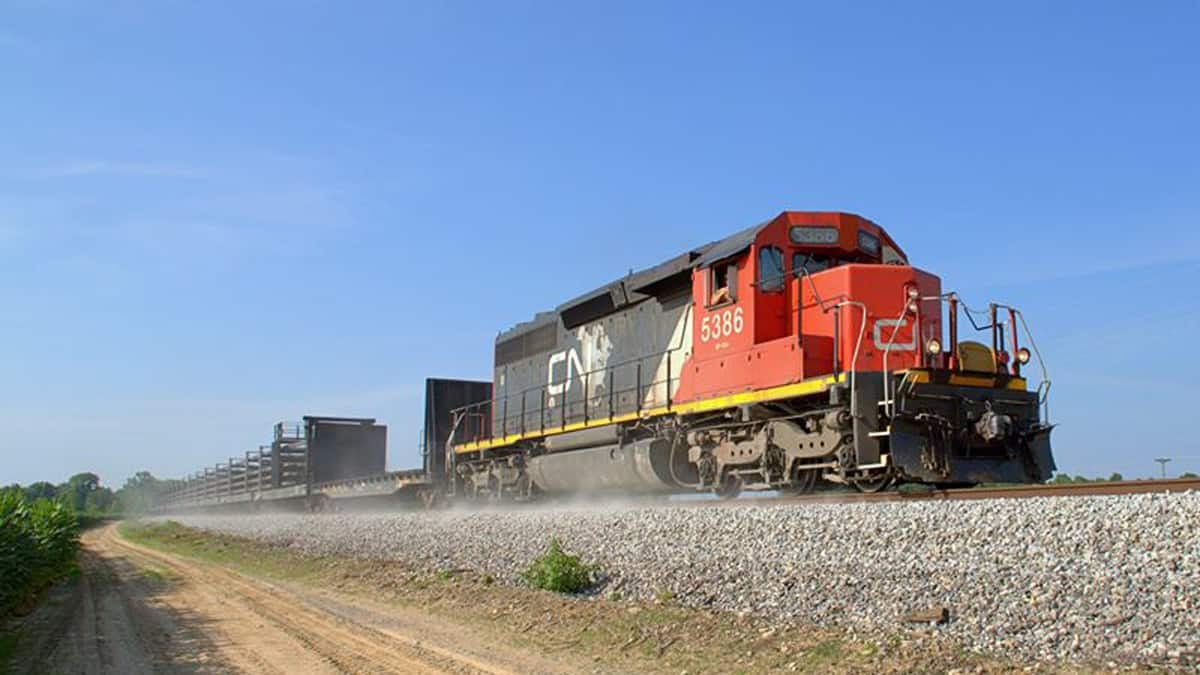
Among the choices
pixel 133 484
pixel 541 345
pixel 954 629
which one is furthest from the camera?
pixel 133 484

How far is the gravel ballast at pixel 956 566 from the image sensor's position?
5004mm

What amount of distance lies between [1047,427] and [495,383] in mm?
12541

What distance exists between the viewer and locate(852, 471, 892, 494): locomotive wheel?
1055 cm

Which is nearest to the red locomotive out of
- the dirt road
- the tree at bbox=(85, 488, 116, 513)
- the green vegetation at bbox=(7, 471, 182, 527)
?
the dirt road

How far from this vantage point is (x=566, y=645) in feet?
23.0

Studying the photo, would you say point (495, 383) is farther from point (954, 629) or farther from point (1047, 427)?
point (954, 629)

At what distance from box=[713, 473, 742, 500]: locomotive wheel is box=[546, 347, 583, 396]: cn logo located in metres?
4.89

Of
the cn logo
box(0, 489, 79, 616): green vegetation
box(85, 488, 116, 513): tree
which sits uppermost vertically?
the cn logo

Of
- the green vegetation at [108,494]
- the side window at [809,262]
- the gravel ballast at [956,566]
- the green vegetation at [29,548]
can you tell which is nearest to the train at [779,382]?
the side window at [809,262]

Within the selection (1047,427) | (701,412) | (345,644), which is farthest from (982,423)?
(345,644)

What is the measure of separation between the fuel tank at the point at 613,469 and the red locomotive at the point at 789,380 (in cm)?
3

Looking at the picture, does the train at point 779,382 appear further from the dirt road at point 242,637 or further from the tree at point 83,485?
the tree at point 83,485

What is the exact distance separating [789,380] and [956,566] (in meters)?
5.37

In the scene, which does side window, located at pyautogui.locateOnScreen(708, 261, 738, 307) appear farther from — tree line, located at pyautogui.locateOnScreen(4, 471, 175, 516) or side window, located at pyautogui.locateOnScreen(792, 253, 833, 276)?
tree line, located at pyautogui.locateOnScreen(4, 471, 175, 516)
